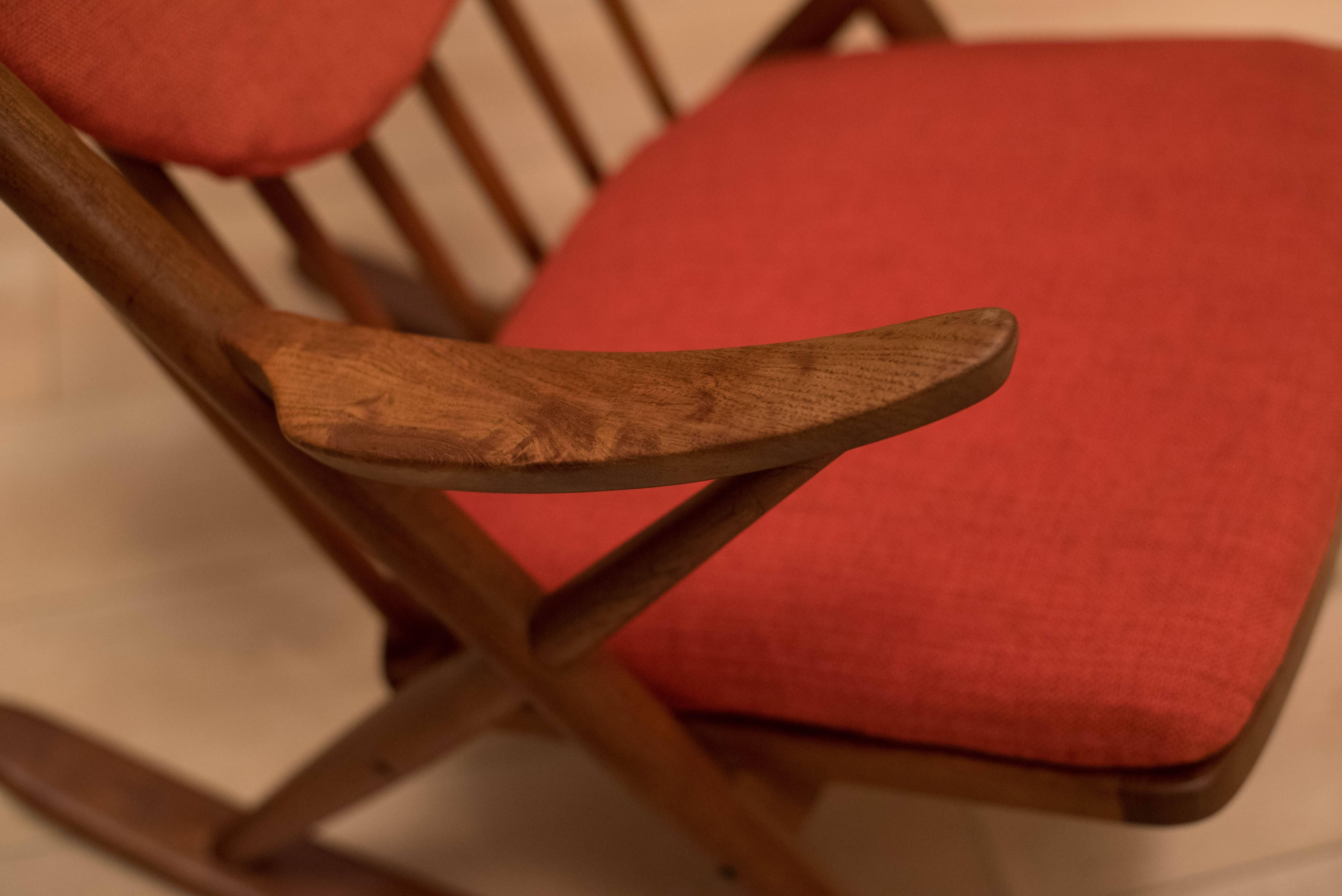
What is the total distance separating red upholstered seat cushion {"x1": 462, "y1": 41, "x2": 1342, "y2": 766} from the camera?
0.45m

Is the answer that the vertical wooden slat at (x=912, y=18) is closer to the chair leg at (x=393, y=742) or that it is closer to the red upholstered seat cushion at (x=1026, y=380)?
the red upholstered seat cushion at (x=1026, y=380)

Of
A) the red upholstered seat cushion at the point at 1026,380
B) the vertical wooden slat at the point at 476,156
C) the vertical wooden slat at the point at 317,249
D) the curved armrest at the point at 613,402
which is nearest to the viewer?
the curved armrest at the point at 613,402

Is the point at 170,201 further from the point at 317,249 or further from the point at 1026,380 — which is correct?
the point at 1026,380

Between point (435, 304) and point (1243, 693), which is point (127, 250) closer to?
point (1243, 693)

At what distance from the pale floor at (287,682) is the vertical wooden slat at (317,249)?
15.1 inches

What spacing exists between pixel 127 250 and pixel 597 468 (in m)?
0.19

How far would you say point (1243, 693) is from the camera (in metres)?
0.44

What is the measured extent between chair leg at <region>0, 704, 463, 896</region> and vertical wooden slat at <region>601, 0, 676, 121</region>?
1.84ft

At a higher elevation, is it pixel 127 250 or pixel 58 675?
pixel 127 250

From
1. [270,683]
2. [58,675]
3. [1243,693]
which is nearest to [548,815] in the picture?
[270,683]

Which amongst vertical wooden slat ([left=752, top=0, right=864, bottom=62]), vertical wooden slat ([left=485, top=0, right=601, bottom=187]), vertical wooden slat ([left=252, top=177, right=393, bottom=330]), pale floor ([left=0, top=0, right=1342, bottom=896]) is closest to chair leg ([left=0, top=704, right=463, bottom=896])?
pale floor ([left=0, top=0, right=1342, bottom=896])

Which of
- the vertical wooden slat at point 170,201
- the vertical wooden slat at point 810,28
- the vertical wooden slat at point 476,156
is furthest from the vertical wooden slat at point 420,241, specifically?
the vertical wooden slat at point 810,28

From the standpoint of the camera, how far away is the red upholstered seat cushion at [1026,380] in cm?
45

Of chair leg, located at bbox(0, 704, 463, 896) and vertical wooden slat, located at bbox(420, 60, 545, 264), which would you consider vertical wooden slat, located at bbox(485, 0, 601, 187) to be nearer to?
vertical wooden slat, located at bbox(420, 60, 545, 264)
